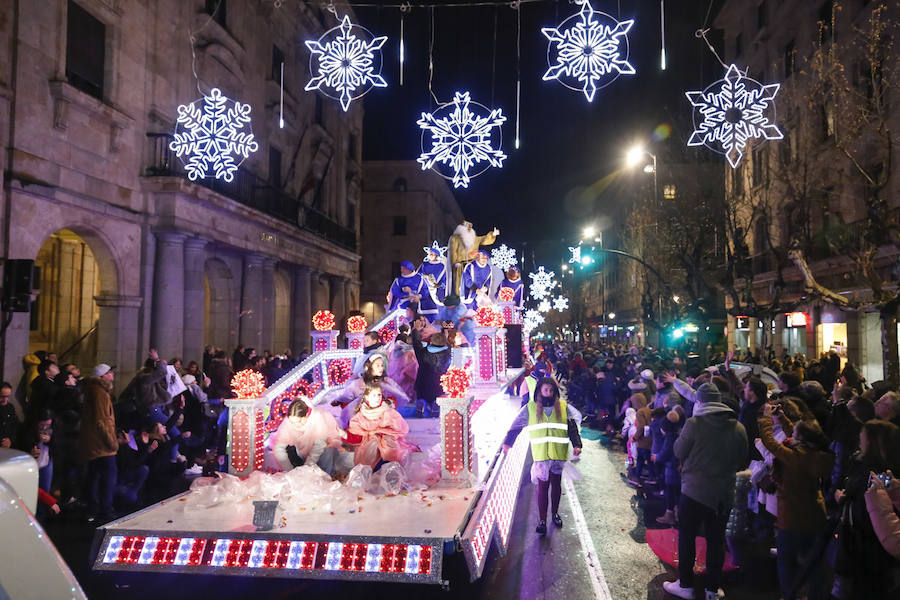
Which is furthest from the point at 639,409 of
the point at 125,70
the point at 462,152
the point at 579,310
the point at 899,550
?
the point at 579,310

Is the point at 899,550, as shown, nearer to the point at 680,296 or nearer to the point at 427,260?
the point at 427,260

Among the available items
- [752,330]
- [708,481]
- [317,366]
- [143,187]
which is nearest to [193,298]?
[143,187]

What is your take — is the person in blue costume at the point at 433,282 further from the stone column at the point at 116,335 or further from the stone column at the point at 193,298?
the stone column at the point at 116,335

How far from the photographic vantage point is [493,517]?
6.49 meters

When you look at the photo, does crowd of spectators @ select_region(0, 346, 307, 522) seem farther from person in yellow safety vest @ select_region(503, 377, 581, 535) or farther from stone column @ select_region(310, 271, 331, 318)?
stone column @ select_region(310, 271, 331, 318)

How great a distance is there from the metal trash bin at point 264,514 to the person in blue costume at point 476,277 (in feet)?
34.3

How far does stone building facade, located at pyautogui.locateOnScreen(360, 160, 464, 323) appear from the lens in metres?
50.6

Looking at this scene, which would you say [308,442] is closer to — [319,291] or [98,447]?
[98,447]

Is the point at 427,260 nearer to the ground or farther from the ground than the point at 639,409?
farther from the ground

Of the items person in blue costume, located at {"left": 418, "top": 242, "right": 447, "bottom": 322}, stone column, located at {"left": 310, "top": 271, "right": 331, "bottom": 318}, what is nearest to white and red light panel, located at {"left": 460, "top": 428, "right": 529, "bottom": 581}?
person in blue costume, located at {"left": 418, "top": 242, "right": 447, "bottom": 322}

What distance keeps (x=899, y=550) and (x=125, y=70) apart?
61.4 ft

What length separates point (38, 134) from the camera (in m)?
13.0

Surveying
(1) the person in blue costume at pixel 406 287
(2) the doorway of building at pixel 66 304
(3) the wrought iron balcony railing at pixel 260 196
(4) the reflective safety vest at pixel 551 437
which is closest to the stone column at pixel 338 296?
(3) the wrought iron balcony railing at pixel 260 196

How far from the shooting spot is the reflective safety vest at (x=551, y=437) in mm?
7676
